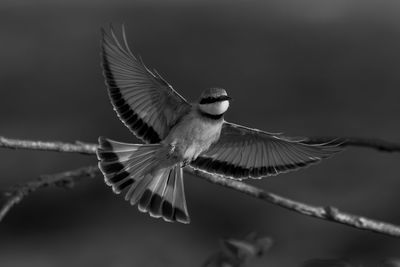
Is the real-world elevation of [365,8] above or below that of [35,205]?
above

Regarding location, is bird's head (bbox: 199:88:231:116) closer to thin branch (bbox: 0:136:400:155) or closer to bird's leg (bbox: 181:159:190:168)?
bird's leg (bbox: 181:159:190:168)

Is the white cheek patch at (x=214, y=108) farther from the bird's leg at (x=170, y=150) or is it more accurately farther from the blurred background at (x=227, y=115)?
the blurred background at (x=227, y=115)

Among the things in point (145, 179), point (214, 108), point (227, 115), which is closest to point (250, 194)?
point (214, 108)

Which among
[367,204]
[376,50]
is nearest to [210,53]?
[376,50]

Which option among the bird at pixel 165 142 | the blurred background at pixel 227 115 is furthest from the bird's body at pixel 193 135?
the blurred background at pixel 227 115

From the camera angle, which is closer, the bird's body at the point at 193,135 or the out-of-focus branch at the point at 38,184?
the out-of-focus branch at the point at 38,184

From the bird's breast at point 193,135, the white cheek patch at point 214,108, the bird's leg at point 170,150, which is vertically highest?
the white cheek patch at point 214,108

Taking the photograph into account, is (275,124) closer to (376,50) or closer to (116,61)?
(376,50)
